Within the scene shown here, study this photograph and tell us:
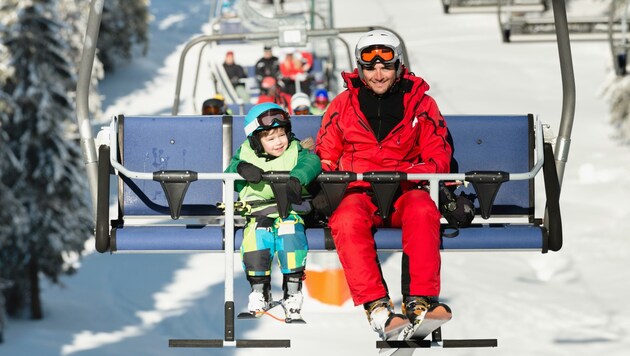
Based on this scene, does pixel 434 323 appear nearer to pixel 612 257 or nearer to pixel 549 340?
pixel 549 340

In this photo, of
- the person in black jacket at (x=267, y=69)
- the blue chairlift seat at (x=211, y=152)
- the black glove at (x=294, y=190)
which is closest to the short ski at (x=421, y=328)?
the black glove at (x=294, y=190)

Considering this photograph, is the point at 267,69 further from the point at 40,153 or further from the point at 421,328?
the point at 40,153

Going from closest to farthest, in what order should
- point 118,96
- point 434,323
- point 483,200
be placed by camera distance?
point 434,323 < point 483,200 < point 118,96

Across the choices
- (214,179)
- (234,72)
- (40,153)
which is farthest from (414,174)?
(40,153)

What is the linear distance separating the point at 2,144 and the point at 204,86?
18.7 m

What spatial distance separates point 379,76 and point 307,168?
621mm

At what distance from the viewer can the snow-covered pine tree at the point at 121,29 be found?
5753 centimetres

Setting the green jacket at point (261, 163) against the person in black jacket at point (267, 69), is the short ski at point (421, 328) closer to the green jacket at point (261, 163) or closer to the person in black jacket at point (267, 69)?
the green jacket at point (261, 163)

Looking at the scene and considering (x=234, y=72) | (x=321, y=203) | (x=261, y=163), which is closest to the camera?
(x=321, y=203)

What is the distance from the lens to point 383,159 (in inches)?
279

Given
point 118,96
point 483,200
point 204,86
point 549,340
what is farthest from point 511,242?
point 118,96

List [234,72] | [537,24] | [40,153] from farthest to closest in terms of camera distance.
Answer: [40,153], [234,72], [537,24]

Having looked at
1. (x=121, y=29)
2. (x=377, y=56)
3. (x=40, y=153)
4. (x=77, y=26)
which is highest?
(x=121, y=29)

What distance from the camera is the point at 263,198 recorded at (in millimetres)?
6984
